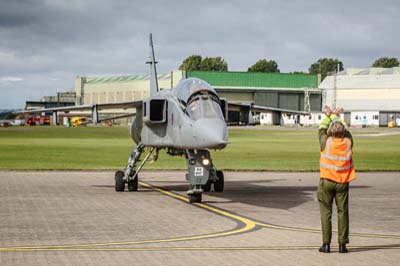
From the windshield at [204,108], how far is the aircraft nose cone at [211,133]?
256 mm

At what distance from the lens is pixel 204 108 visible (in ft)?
67.9

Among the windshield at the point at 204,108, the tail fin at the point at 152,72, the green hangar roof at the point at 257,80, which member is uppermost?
Result: the green hangar roof at the point at 257,80

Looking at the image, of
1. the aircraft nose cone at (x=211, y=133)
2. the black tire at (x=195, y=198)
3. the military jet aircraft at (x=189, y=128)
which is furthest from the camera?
the black tire at (x=195, y=198)

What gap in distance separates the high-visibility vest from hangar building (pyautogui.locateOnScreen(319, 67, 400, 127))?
475ft

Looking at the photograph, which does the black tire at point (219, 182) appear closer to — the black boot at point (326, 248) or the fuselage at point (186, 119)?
the fuselage at point (186, 119)

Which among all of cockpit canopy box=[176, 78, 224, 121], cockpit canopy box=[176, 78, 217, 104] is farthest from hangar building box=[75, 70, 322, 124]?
cockpit canopy box=[176, 78, 224, 121]

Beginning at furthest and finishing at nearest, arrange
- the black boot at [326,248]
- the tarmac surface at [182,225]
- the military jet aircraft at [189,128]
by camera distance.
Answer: the military jet aircraft at [189,128] < the black boot at [326,248] < the tarmac surface at [182,225]

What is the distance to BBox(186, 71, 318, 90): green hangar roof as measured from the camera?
178 metres

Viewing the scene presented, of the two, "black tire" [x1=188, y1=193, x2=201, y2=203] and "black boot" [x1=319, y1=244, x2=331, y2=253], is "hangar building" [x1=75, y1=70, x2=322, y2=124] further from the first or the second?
"black boot" [x1=319, y1=244, x2=331, y2=253]

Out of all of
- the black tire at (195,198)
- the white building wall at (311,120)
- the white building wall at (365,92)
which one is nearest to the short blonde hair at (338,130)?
the black tire at (195,198)

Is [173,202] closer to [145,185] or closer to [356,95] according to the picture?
[145,185]

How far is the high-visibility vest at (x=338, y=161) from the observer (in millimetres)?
12891

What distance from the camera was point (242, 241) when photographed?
1386 cm

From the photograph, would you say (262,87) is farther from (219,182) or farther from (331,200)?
(331,200)
